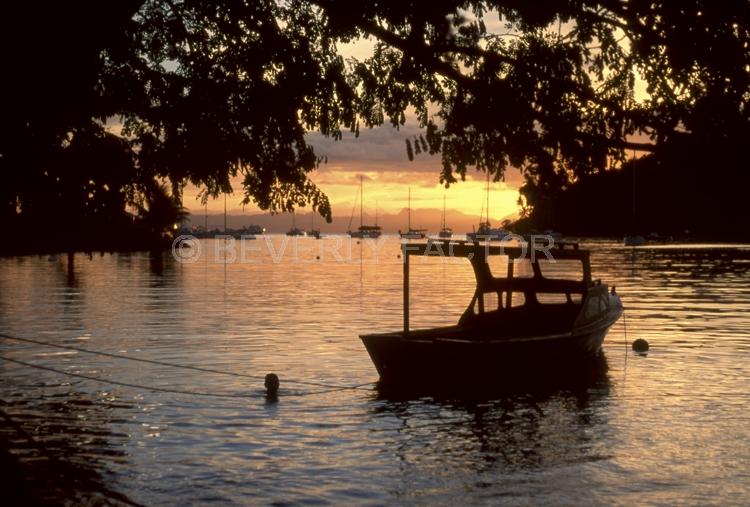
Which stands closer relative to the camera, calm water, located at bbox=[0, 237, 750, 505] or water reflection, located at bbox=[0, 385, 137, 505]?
water reflection, located at bbox=[0, 385, 137, 505]

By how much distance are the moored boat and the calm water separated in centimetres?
84

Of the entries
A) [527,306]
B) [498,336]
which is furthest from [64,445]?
[527,306]

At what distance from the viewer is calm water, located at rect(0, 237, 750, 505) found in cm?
1380

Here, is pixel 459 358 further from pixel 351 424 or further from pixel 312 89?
pixel 312 89

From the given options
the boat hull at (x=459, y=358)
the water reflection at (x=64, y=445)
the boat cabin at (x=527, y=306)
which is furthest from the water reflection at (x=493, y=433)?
the water reflection at (x=64, y=445)

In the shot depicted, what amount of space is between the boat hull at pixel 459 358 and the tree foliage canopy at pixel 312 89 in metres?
7.39

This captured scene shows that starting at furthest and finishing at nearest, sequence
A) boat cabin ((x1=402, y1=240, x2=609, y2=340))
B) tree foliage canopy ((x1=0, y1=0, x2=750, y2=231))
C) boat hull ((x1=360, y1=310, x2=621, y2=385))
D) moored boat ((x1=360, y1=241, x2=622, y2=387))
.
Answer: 1. boat cabin ((x1=402, y1=240, x2=609, y2=340))
2. moored boat ((x1=360, y1=241, x2=622, y2=387))
3. boat hull ((x1=360, y1=310, x2=621, y2=385))
4. tree foliage canopy ((x1=0, y1=0, x2=750, y2=231))

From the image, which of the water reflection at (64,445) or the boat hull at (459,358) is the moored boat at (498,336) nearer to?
the boat hull at (459,358)

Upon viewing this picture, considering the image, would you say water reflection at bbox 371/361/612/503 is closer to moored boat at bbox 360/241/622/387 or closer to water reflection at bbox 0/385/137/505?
moored boat at bbox 360/241/622/387

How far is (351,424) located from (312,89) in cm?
711

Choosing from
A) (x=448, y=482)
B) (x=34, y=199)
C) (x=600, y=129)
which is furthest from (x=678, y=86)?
(x=34, y=199)

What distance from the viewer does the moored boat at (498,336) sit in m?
22.2

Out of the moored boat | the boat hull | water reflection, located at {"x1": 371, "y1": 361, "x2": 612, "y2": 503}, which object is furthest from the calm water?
the moored boat

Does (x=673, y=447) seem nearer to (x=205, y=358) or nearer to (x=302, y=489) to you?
(x=302, y=489)
